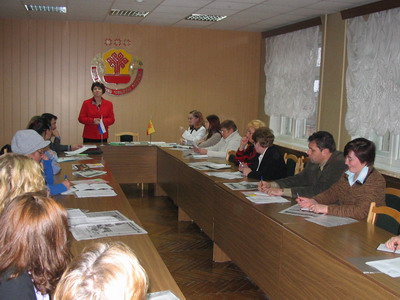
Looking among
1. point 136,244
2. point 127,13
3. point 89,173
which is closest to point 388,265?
point 136,244

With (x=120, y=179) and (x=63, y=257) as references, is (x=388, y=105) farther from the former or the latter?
(x=63, y=257)

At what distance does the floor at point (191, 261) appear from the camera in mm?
3656

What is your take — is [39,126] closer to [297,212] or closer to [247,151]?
[247,151]

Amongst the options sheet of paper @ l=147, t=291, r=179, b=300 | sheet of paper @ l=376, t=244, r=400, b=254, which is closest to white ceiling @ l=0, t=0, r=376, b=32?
sheet of paper @ l=376, t=244, r=400, b=254

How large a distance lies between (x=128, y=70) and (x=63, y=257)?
23.9ft

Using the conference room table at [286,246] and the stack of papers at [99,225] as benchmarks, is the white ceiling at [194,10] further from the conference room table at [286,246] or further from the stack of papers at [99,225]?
the stack of papers at [99,225]

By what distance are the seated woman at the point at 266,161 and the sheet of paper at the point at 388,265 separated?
2126 mm

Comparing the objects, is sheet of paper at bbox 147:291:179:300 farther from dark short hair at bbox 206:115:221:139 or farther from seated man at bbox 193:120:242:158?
dark short hair at bbox 206:115:221:139

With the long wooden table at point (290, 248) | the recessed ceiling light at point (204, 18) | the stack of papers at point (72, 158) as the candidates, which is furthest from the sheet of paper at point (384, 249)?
the recessed ceiling light at point (204, 18)

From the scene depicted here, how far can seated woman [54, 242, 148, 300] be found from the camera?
102cm

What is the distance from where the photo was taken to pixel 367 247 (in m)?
2.38

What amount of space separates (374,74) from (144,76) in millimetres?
4394

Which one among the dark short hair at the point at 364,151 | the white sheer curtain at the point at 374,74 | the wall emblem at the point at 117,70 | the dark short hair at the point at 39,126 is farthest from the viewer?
the wall emblem at the point at 117,70

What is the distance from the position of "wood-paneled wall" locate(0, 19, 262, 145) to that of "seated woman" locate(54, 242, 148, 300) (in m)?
7.53
